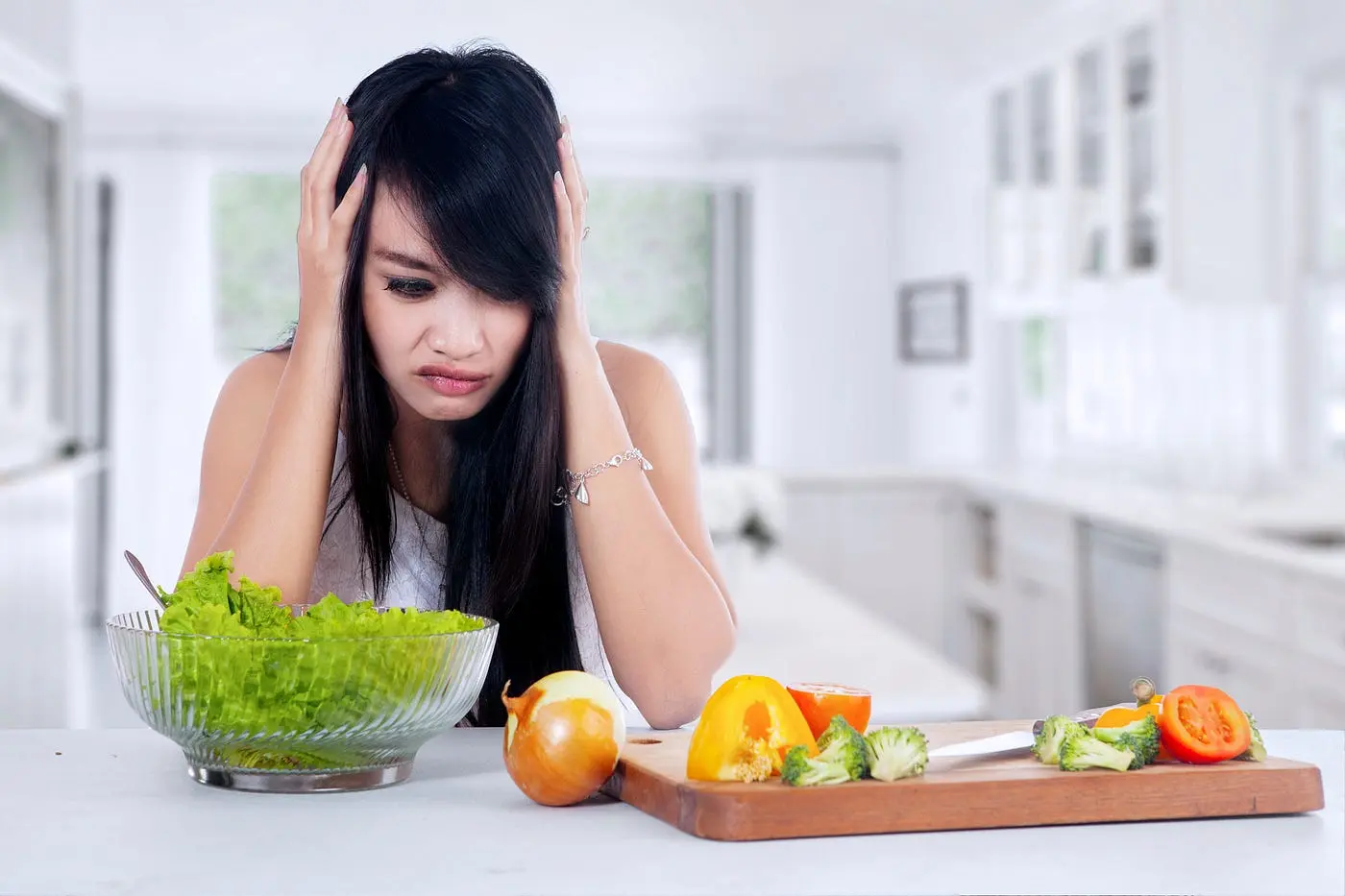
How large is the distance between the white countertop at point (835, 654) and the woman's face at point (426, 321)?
0.92m

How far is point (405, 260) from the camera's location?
126cm

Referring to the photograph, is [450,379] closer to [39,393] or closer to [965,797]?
[965,797]

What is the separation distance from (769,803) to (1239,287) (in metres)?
3.81

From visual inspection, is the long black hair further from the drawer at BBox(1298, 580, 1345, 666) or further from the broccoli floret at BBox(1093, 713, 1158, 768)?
the drawer at BBox(1298, 580, 1345, 666)

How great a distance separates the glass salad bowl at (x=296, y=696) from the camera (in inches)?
35.1

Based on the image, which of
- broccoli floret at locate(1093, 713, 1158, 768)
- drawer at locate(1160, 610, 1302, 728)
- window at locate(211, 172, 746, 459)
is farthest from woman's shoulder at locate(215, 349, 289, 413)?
window at locate(211, 172, 746, 459)

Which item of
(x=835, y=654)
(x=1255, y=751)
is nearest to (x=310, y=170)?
(x=1255, y=751)

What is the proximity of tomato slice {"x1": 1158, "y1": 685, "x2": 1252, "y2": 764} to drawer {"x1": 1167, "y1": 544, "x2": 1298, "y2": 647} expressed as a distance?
7.01 ft

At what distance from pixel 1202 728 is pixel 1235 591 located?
7.93 ft

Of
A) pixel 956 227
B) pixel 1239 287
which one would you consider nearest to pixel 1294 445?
pixel 1239 287

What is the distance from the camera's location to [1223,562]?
3.27m

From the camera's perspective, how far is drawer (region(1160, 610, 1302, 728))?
9.76 ft

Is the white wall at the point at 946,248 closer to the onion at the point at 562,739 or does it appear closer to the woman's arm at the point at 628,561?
the woman's arm at the point at 628,561

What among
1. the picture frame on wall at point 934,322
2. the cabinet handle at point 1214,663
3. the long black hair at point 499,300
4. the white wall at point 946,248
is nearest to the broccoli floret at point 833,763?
the long black hair at point 499,300
